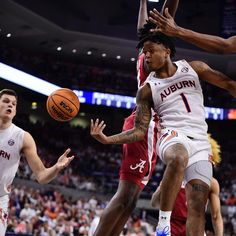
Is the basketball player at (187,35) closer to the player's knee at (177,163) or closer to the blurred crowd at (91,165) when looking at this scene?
the player's knee at (177,163)

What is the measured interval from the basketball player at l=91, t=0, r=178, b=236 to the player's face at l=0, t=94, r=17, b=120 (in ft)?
4.01

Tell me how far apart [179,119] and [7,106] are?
67.1 inches

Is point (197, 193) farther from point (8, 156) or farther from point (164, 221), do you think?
point (8, 156)

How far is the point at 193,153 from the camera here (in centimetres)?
435

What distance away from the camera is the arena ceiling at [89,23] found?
21.1 m

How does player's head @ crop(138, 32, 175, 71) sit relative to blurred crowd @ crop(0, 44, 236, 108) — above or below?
below

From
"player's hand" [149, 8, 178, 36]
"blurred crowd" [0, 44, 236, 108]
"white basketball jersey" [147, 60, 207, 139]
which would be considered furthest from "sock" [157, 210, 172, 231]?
"blurred crowd" [0, 44, 236, 108]

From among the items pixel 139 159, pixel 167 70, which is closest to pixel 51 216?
pixel 139 159

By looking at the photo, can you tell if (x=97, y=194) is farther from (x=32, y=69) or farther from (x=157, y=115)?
(x=157, y=115)

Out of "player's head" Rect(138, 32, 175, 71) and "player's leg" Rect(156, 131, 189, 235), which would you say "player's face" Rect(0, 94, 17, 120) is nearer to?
"player's head" Rect(138, 32, 175, 71)

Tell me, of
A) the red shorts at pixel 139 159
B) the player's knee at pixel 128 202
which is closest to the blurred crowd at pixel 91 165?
the red shorts at pixel 139 159

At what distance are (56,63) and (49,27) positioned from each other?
3146mm

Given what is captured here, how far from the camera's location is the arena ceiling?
21.1 m

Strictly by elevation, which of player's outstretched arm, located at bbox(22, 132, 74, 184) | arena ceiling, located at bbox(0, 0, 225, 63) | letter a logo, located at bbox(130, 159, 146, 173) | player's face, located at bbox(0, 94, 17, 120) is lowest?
player's outstretched arm, located at bbox(22, 132, 74, 184)
